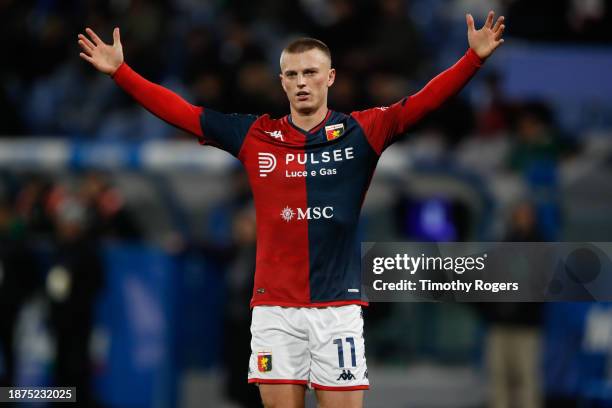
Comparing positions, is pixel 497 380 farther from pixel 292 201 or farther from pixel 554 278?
pixel 292 201

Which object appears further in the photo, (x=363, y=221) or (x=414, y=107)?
(x=363, y=221)

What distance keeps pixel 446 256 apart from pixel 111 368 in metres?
6.50

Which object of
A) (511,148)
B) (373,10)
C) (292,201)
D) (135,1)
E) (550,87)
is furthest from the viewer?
(135,1)

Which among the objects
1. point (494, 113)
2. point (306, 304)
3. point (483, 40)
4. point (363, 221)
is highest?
point (494, 113)

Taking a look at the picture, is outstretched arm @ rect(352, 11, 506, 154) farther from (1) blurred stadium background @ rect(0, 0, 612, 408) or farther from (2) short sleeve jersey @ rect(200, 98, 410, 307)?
(1) blurred stadium background @ rect(0, 0, 612, 408)

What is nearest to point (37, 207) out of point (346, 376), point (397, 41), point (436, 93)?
point (397, 41)

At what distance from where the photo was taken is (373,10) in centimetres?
1417

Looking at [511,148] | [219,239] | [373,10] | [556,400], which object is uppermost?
[373,10]

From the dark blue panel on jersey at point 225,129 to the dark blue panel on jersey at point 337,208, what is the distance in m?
0.36

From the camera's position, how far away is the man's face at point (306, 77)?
5934 millimetres

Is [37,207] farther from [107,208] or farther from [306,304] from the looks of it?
[306,304]

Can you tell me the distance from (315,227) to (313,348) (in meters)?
0.59

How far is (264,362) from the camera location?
5922mm

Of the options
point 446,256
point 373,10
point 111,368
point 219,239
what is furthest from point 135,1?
point 446,256
